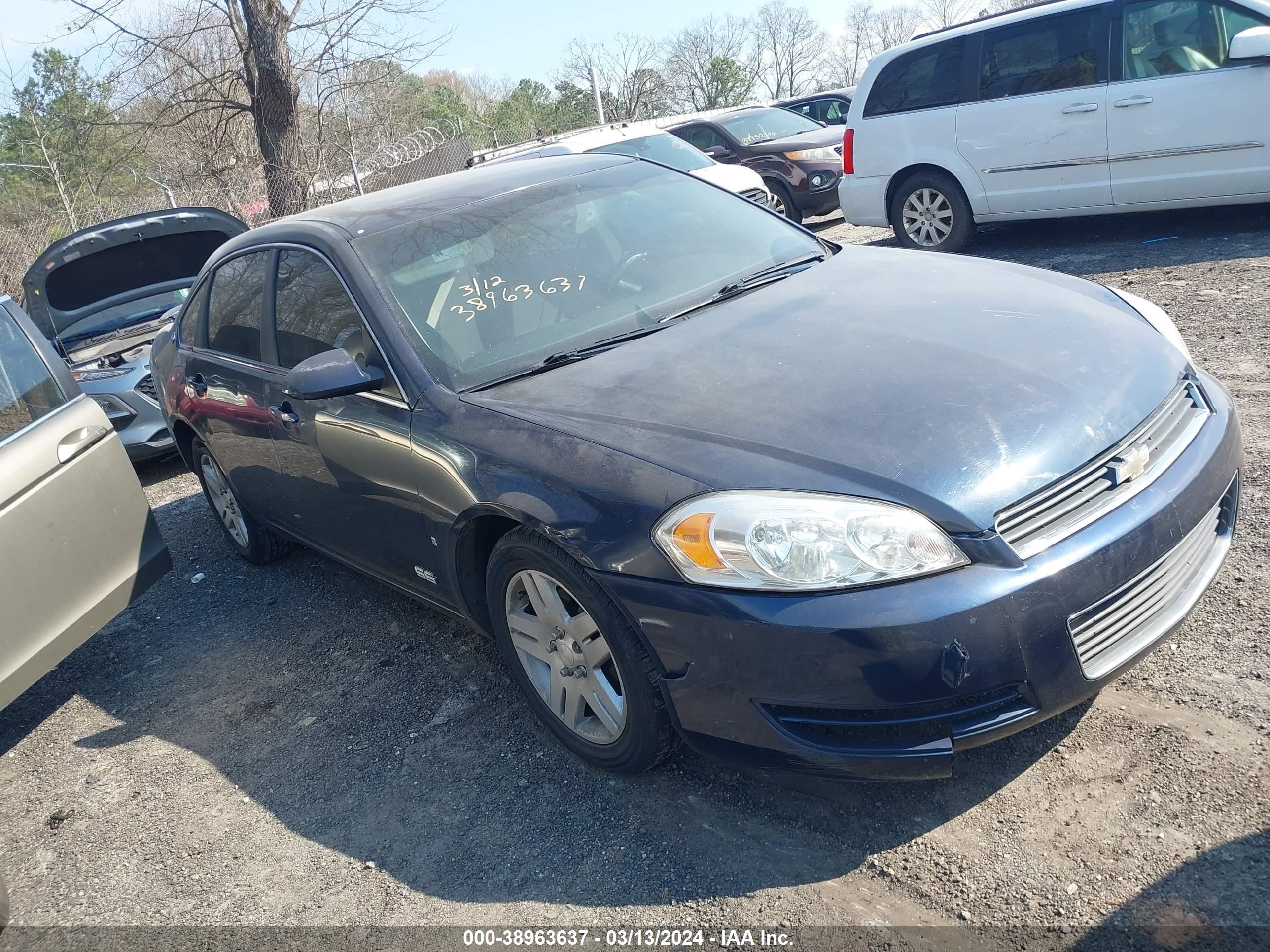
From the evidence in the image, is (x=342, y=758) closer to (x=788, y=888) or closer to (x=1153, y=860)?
(x=788, y=888)

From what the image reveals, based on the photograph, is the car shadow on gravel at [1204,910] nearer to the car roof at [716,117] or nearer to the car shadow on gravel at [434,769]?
the car shadow on gravel at [434,769]

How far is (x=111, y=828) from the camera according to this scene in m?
3.42

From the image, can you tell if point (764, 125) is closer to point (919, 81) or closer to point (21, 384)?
point (919, 81)

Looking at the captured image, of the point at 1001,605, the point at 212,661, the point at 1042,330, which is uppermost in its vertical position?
the point at 1042,330

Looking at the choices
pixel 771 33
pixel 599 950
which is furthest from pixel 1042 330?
pixel 771 33

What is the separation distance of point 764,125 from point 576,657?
11562 mm

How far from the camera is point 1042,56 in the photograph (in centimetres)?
790

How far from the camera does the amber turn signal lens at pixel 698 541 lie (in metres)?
2.50

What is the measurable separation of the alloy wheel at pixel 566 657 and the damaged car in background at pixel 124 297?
4.67m

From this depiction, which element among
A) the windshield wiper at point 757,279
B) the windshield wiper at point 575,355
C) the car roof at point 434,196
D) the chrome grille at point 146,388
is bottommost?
the chrome grille at point 146,388

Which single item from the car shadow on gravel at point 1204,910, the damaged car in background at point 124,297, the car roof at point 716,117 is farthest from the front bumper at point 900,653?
the car roof at point 716,117

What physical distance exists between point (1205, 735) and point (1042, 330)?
1.20m

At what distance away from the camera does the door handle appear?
3873mm

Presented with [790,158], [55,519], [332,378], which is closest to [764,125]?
[790,158]
